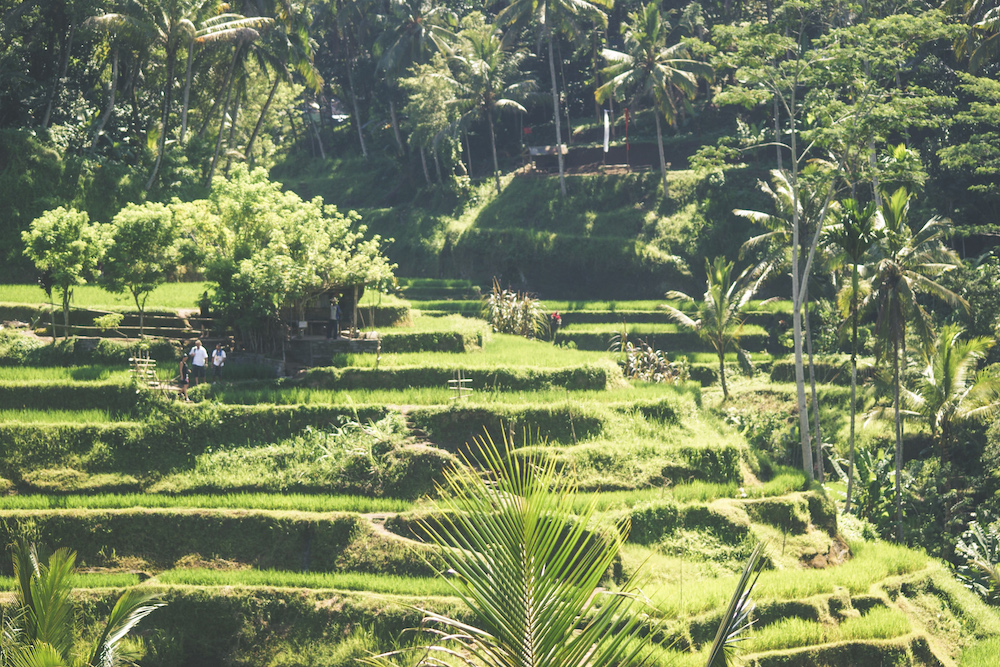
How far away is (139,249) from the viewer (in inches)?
875

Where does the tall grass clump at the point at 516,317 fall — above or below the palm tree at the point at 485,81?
below

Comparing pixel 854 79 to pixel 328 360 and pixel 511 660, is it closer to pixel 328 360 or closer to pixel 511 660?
pixel 328 360

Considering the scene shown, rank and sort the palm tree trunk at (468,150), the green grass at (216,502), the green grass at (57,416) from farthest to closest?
the palm tree trunk at (468,150), the green grass at (57,416), the green grass at (216,502)

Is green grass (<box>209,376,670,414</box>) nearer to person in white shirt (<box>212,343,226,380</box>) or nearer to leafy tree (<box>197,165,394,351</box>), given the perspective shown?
person in white shirt (<box>212,343,226,380</box>)

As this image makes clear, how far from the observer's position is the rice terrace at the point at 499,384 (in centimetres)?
1634

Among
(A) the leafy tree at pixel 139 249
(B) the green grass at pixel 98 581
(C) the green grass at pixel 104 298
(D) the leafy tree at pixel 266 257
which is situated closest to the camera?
(B) the green grass at pixel 98 581

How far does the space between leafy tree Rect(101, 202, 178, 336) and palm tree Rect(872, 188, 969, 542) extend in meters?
18.0

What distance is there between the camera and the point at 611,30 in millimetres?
51062

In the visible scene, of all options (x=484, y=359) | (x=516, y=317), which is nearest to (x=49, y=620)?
(x=484, y=359)

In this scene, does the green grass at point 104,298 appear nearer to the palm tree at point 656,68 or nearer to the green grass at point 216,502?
the green grass at point 216,502

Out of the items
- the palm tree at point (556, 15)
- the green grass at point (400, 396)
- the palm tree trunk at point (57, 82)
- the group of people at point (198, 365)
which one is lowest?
the green grass at point (400, 396)

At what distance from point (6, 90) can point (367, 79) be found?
22.4 meters

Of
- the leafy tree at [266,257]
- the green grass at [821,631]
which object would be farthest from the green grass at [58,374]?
the green grass at [821,631]

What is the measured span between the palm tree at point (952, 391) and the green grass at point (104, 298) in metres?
20.1
